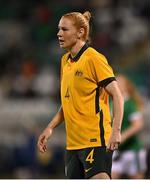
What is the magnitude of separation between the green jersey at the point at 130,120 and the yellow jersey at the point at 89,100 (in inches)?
115

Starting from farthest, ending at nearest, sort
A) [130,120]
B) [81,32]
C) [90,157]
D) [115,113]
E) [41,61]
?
[41,61] → [130,120] → [81,32] → [90,157] → [115,113]

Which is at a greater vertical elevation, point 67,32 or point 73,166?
point 67,32

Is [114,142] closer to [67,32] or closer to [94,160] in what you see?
[94,160]

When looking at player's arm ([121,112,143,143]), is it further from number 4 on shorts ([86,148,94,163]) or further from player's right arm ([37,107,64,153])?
number 4 on shorts ([86,148,94,163])

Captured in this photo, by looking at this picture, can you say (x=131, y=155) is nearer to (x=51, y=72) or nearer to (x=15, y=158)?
(x=15, y=158)

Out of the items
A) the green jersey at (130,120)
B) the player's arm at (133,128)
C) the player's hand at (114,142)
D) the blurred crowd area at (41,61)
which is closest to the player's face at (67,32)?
the player's hand at (114,142)

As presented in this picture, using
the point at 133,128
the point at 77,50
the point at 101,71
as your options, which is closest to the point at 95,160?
the point at 101,71

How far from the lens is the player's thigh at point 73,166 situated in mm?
6602

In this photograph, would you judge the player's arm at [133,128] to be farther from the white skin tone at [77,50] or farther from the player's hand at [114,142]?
the player's hand at [114,142]

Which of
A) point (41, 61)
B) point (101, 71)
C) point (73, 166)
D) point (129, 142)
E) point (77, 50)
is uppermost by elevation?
point (41, 61)

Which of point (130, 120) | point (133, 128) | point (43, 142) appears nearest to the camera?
point (43, 142)

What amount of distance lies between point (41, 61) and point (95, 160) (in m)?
11.4

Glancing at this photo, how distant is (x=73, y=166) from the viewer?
661 cm

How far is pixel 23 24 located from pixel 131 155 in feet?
33.9
